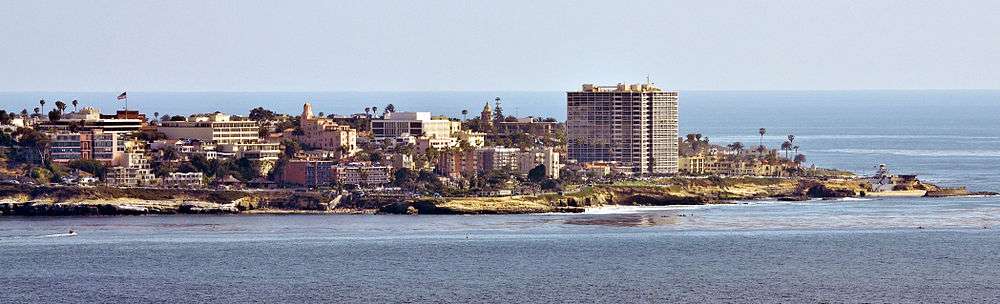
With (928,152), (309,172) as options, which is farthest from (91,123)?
(928,152)

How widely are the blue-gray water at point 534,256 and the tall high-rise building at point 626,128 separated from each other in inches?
751

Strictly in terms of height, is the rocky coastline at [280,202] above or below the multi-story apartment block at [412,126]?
below

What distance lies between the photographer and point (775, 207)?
9925 centimetres

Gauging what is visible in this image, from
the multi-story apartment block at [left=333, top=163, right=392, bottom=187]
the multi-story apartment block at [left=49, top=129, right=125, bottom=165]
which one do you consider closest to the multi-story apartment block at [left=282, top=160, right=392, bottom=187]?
the multi-story apartment block at [left=333, top=163, right=392, bottom=187]

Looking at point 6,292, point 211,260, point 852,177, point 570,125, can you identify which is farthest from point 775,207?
point 6,292

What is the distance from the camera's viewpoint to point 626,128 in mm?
121688

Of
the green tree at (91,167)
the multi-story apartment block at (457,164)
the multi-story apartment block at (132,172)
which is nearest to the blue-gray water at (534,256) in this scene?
the multi-story apartment block at (132,172)

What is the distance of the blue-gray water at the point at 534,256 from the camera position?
62.6 m

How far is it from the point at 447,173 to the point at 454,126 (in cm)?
2049

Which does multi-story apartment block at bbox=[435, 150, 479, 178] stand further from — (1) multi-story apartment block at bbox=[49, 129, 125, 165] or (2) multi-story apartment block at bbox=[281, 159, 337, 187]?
(1) multi-story apartment block at bbox=[49, 129, 125, 165]

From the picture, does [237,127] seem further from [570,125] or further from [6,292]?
[6,292]

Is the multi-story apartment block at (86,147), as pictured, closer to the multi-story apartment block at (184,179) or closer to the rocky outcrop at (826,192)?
the multi-story apartment block at (184,179)

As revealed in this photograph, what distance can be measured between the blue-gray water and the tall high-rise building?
62.6 feet

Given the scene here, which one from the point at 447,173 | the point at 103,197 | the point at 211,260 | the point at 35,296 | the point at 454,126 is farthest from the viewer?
the point at 454,126
